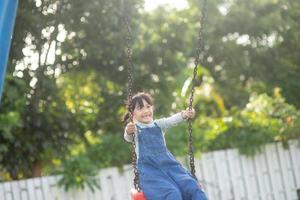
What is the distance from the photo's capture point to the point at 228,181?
27.9 ft

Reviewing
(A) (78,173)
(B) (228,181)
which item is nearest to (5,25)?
(A) (78,173)

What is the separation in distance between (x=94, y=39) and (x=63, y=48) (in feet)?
1.48

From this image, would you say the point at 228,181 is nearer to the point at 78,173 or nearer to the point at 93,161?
the point at 93,161

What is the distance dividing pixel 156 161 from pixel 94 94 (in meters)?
5.37

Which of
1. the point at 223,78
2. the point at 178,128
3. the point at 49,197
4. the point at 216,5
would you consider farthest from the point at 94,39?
the point at 223,78

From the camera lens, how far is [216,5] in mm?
12945

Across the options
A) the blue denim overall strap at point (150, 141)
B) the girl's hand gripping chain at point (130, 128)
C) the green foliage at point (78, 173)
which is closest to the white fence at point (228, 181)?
the green foliage at point (78, 173)

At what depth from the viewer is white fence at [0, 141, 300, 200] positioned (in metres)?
7.33

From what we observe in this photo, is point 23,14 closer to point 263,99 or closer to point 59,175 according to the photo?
point 59,175

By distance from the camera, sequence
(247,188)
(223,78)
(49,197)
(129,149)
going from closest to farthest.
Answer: (49,197), (129,149), (247,188), (223,78)

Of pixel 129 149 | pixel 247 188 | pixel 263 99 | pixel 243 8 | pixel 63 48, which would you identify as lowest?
pixel 247 188

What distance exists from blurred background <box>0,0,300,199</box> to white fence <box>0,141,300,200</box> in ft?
0.49

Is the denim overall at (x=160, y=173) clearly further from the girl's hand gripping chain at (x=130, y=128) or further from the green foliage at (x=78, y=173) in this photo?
the green foliage at (x=78, y=173)

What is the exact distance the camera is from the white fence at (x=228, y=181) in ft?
24.0
